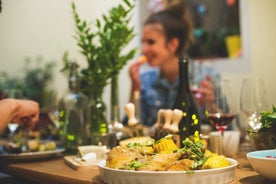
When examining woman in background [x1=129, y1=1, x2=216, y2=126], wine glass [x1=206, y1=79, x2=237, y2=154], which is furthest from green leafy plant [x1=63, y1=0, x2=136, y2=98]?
woman in background [x1=129, y1=1, x2=216, y2=126]

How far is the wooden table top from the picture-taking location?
0.84m

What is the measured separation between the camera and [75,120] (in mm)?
1412

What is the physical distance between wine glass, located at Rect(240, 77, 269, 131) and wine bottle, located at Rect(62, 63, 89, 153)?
22.4 inches

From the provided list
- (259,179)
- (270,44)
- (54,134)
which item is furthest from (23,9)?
(259,179)

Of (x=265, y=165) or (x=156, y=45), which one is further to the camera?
(x=156, y=45)

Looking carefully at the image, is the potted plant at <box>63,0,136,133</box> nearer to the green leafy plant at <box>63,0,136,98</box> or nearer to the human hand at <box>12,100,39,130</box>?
the green leafy plant at <box>63,0,136,98</box>

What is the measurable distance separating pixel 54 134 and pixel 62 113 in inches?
20.7

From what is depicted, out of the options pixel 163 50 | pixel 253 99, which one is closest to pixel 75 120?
pixel 253 99

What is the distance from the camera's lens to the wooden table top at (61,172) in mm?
840

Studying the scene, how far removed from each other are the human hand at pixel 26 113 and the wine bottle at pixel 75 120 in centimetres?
14

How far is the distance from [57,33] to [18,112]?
2211mm

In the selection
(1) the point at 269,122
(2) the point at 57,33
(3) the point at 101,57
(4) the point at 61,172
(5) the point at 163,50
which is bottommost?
(4) the point at 61,172

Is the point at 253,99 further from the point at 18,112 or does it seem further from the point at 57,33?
the point at 57,33

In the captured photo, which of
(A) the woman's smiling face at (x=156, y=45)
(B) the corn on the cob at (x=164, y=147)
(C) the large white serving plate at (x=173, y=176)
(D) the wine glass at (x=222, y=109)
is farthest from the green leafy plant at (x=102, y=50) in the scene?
(A) the woman's smiling face at (x=156, y=45)
